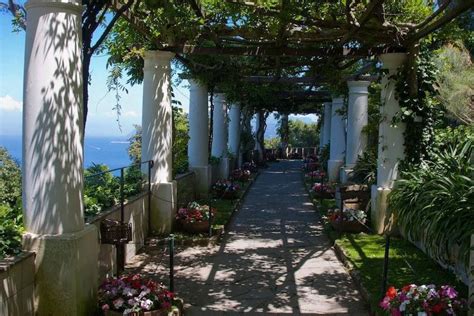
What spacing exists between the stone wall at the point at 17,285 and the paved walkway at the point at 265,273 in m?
1.87

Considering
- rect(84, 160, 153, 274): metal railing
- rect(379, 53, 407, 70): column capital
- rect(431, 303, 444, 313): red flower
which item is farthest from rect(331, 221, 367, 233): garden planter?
rect(431, 303, 444, 313): red flower

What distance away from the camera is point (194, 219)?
926 cm

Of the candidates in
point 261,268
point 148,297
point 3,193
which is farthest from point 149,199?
point 148,297

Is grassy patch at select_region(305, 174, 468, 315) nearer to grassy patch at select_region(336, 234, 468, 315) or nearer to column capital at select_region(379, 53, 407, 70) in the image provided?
grassy patch at select_region(336, 234, 468, 315)

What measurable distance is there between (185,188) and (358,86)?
6228mm

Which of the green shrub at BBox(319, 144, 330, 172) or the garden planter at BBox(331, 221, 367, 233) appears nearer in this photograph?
the garden planter at BBox(331, 221, 367, 233)

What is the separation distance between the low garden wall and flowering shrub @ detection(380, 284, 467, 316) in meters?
3.28

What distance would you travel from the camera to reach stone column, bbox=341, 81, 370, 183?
1487cm

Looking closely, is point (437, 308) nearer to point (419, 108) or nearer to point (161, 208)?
point (419, 108)

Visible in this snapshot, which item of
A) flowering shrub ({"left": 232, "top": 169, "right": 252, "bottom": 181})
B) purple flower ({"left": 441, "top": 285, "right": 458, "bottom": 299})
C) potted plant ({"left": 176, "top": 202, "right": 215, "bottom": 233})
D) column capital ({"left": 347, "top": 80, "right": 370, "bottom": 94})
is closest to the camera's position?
purple flower ({"left": 441, "top": 285, "right": 458, "bottom": 299})

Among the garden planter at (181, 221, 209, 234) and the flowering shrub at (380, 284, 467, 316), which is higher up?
the flowering shrub at (380, 284, 467, 316)

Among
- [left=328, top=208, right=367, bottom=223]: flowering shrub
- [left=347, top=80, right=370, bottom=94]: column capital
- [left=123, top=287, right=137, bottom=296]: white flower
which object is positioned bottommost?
[left=123, top=287, right=137, bottom=296]: white flower

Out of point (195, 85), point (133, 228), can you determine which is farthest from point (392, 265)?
point (195, 85)

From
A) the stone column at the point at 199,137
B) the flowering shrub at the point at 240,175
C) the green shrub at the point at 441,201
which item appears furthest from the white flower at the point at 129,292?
the flowering shrub at the point at 240,175
